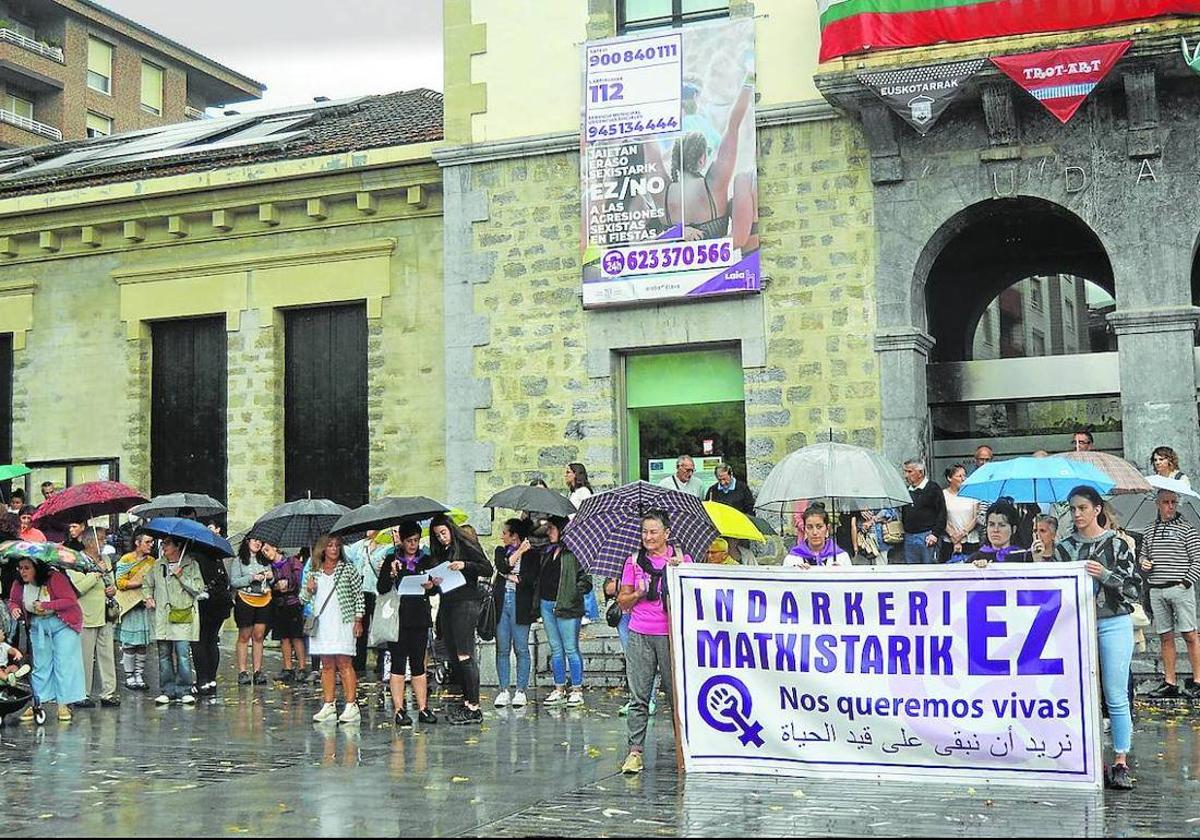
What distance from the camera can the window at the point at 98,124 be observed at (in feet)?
167

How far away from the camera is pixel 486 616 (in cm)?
1445

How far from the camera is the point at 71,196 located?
72.4ft

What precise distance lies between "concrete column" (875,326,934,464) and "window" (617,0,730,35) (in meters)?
4.45

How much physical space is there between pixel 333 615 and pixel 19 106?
41528mm

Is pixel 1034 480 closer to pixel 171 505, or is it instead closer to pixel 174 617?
pixel 174 617

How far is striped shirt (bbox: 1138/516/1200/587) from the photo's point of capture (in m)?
13.2

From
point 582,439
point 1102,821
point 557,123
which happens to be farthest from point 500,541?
point 1102,821

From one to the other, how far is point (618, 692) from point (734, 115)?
6920mm

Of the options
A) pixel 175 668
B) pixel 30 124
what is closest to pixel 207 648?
pixel 175 668

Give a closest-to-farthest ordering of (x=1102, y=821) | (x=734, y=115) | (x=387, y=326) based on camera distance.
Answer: (x=1102, y=821) → (x=734, y=115) → (x=387, y=326)

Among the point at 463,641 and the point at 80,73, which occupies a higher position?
the point at 80,73

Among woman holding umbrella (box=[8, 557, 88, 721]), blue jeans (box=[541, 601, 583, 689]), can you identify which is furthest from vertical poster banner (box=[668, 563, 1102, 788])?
woman holding umbrella (box=[8, 557, 88, 721])

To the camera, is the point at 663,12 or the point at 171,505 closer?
the point at 171,505

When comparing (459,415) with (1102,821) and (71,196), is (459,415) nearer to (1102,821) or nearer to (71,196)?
(71,196)
